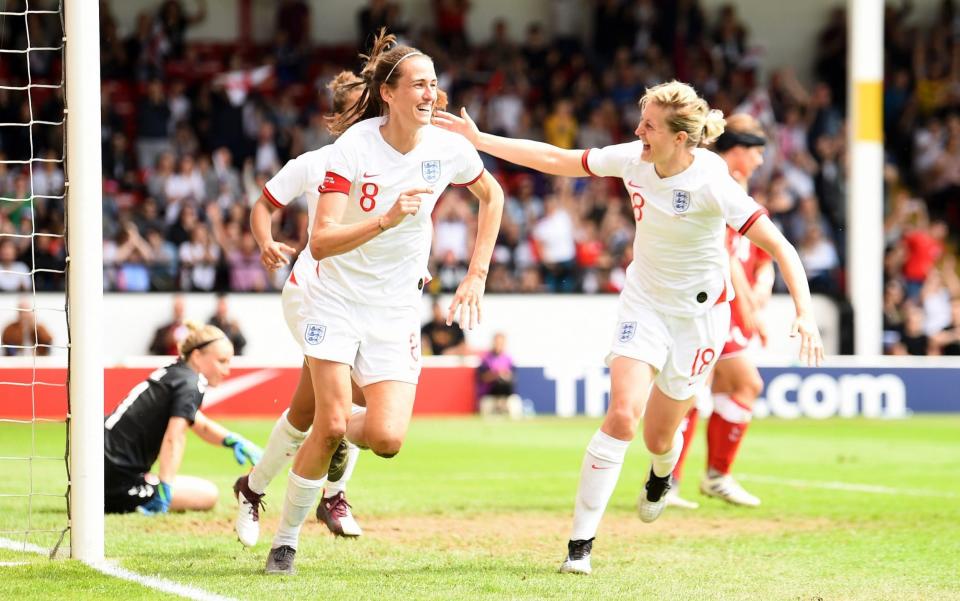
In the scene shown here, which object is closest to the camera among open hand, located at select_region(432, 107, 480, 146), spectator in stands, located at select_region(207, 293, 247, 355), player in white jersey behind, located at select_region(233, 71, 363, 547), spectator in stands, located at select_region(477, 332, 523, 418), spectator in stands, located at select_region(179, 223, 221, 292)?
player in white jersey behind, located at select_region(233, 71, 363, 547)

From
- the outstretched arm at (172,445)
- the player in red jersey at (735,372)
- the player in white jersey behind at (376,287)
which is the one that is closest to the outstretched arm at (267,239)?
the player in white jersey behind at (376,287)

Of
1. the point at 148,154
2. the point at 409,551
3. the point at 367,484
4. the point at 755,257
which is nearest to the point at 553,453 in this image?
the point at 367,484

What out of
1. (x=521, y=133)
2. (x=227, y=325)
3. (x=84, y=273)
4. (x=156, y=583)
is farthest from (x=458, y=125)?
(x=521, y=133)

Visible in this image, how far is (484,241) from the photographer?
22.8ft

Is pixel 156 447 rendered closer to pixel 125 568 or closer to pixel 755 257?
pixel 125 568

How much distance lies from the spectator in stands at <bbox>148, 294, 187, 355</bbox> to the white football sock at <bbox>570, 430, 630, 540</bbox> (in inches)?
516

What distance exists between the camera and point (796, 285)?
6605 mm

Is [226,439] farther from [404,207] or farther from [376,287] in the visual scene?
[404,207]

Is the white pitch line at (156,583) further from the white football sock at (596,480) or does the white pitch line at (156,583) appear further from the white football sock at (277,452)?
the white football sock at (596,480)

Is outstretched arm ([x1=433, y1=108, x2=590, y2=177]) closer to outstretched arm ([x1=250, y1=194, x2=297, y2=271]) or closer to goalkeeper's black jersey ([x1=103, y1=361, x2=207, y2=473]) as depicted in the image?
outstretched arm ([x1=250, y1=194, x2=297, y2=271])

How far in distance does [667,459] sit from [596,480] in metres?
0.89

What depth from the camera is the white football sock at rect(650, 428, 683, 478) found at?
302 inches

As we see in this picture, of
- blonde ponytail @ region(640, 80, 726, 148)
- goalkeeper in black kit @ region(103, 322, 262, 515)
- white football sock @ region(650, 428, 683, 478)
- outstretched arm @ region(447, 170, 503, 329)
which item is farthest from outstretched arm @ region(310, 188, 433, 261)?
goalkeeper in black kit @ region(103, 322, 262, 515)

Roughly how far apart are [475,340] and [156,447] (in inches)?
495
